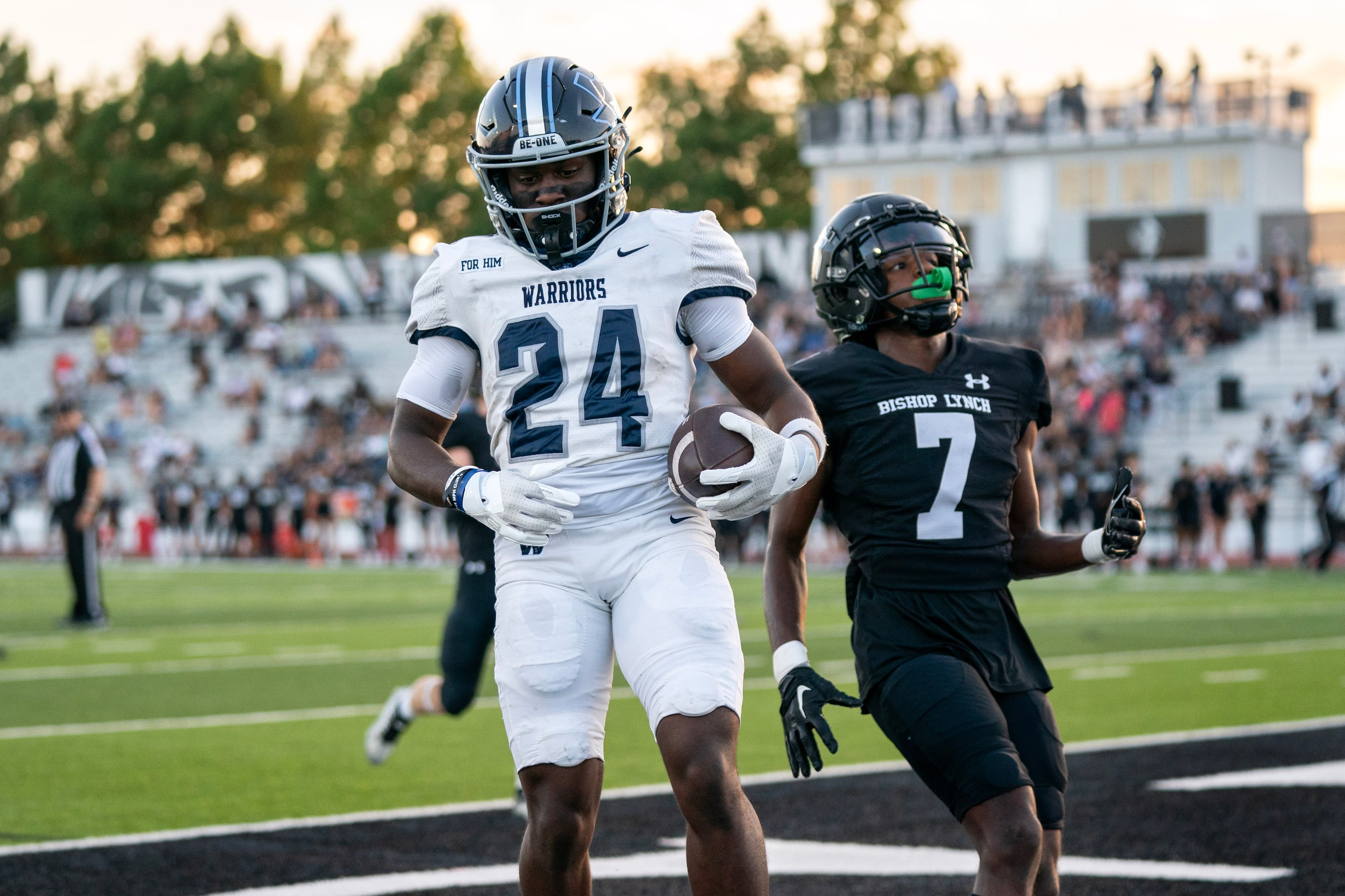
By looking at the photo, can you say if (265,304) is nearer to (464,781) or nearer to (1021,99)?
(1021,99)

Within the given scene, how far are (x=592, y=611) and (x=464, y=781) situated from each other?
11.6 ft

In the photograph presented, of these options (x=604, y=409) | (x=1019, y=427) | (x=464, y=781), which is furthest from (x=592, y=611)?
(x=464, y=781)

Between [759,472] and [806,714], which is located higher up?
[759,472]

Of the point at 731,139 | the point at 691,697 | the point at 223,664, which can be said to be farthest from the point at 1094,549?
the point at 731,139

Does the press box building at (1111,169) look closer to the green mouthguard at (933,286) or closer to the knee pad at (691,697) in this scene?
the green mouthguard at (933,286)

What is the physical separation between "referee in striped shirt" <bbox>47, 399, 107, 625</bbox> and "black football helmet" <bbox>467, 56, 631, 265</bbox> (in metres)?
10.9

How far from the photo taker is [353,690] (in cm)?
1019

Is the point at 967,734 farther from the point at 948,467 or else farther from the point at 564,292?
the point at 564,292

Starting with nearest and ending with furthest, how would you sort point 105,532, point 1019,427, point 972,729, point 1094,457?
1. point 972,729
2. point 1019,427
3. point 1094,457
4. point 105,532

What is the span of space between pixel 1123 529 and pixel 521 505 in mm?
1304

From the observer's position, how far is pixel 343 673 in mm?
11086

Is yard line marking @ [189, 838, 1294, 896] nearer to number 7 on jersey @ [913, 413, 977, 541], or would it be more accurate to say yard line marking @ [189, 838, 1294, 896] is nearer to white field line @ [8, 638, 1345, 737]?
number 7 on jersey @ [913, 413, 977, 541]

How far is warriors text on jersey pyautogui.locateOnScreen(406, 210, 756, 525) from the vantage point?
3.65 meters

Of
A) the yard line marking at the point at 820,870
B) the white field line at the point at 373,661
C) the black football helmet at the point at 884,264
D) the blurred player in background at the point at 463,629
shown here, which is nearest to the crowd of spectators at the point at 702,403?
the white field line at the point at 373,661
